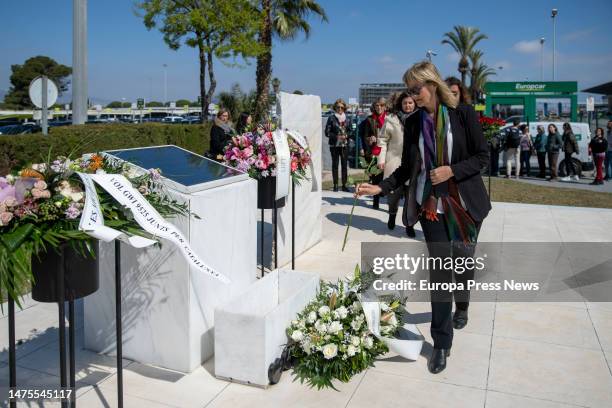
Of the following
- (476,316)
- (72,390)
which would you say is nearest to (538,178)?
(476,316)

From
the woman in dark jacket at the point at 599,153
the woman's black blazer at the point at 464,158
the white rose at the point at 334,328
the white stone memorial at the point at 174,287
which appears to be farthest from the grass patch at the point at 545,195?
the white rose at the point at 334,328

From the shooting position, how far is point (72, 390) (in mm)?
2877

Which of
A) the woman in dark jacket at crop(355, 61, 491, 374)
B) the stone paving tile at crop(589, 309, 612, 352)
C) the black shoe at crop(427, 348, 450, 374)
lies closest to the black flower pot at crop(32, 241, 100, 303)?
the woman in dark jacket at crop(355, 61, 491, 374)

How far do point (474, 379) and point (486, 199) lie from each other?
3.76ft

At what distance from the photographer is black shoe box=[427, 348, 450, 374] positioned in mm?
3752

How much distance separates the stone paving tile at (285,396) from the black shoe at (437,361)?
0.51 metres

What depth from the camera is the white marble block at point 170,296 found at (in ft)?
12.1

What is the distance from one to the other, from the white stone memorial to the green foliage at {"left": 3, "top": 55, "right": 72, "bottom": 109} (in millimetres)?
70097

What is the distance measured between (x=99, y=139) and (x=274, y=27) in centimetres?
1843

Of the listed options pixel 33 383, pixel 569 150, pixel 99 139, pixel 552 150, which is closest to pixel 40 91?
pixel 99 139

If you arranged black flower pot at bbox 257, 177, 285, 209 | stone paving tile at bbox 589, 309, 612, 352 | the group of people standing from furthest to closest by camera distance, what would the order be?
the group of people standing
black flower pot at bbox 257, 177, 285, 209
stone paving tile at bbox 589, 309, 612, 352

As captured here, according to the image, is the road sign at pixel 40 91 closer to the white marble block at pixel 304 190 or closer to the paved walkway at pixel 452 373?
the white marble block at pixel 304 190

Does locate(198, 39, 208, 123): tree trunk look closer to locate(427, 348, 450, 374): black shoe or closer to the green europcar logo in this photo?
the green europcar logo

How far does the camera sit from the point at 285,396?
3438 mm
